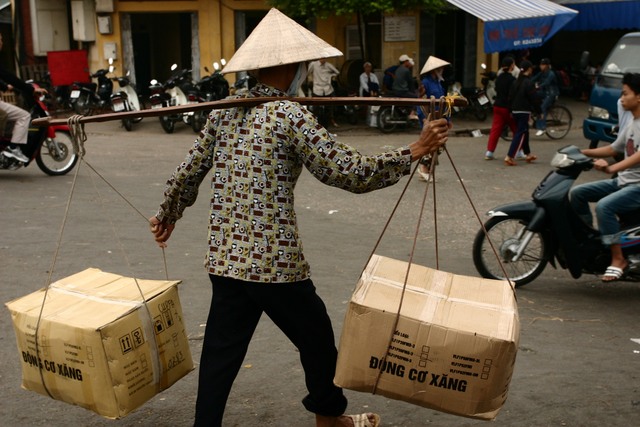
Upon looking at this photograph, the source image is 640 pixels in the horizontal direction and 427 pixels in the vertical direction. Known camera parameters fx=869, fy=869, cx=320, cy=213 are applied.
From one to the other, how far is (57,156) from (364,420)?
8.45m

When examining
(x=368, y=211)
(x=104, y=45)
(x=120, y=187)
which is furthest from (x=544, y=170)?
(x=104, y=45)

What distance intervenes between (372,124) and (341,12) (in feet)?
8.40

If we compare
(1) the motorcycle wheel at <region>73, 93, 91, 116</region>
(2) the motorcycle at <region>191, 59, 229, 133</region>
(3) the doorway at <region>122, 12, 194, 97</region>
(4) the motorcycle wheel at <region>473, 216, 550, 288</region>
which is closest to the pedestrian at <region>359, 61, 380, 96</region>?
(2) the motorcycle at <region>191, 59, 229, 133</region>

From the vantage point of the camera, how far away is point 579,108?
2256 cm

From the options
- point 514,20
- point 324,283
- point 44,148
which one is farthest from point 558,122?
point 324,283

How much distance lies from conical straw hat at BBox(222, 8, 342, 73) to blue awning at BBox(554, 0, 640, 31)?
61.0ft

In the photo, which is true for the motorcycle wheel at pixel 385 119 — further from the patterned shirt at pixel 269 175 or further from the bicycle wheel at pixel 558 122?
the patterned shirt at pixel 269 175

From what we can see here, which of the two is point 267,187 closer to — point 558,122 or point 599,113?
point 599,113

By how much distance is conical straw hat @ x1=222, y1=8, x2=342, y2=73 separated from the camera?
3.37m

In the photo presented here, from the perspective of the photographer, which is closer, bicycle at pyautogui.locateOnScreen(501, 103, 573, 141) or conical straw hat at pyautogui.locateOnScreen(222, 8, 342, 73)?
conical straw hat at pyautogui.locateOnScreen(222, 8, 342, 73)

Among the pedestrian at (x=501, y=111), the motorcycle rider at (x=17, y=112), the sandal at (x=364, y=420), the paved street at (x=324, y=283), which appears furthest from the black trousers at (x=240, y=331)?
the pedestrian at (x=501, y=111)

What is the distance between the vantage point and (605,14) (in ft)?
69.5

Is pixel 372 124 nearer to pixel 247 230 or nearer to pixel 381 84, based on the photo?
pixel 381 84

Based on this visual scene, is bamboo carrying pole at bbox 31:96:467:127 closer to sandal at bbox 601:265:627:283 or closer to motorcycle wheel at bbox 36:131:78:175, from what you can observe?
sandal at bbox 601:265:627:283
